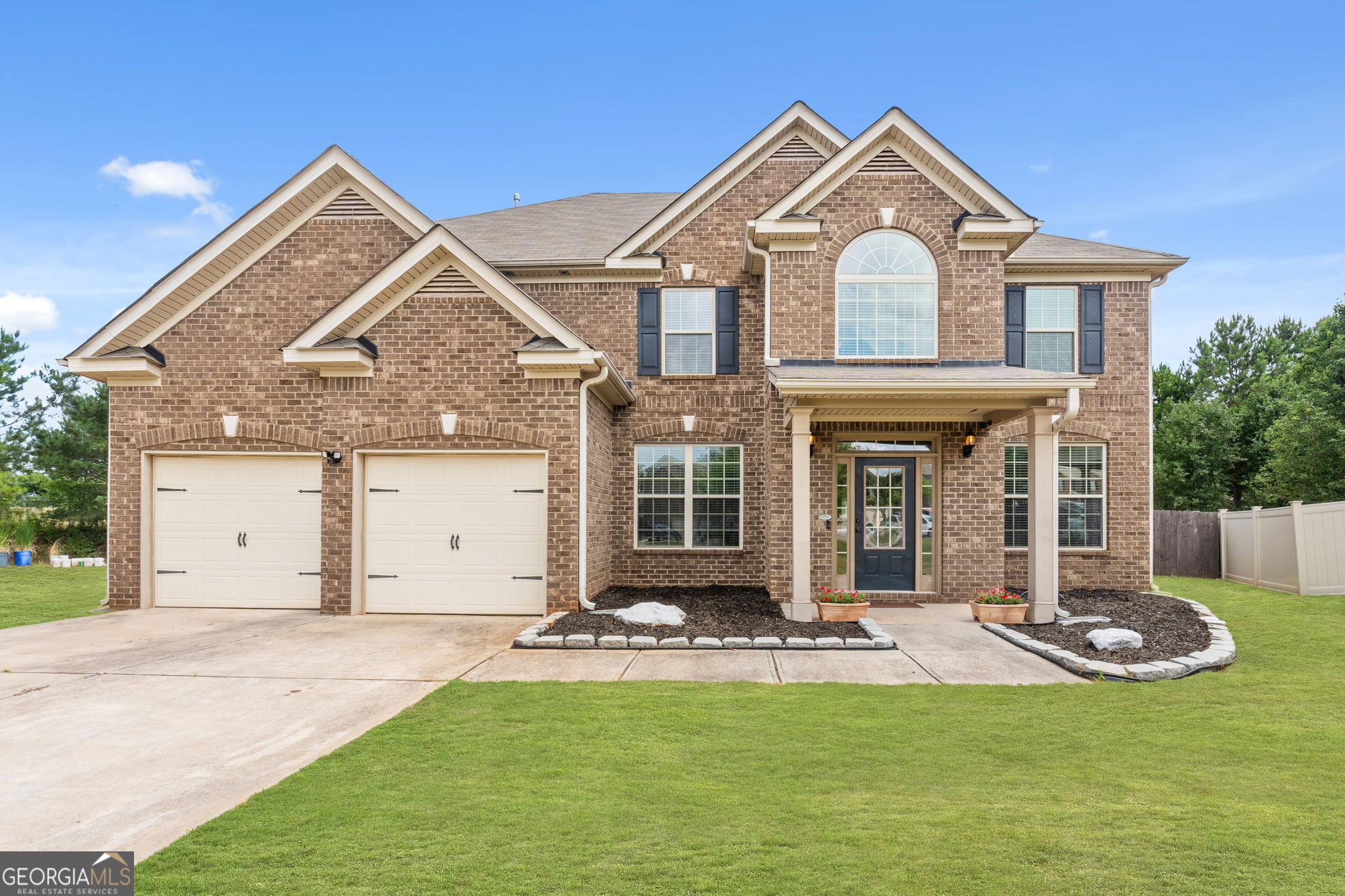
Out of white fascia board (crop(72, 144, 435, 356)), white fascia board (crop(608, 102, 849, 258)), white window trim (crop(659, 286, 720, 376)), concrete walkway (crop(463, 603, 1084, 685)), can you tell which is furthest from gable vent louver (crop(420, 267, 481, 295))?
concrete walkway (crop(463, 603, 1084, 685))

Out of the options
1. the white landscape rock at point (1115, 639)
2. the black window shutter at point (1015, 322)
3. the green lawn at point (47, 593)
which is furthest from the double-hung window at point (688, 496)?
the green lawn at point (47, 593)

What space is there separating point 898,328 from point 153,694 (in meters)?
10.4

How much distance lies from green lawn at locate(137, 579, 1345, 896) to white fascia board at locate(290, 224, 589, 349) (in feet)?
18.2

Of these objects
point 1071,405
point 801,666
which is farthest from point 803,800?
point 1071,405

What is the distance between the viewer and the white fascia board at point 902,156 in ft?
36.5

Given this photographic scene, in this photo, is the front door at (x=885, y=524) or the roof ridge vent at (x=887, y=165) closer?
the roof ridge vent at (x=887, y=165)

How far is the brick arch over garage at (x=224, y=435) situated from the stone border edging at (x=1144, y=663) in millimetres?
10140

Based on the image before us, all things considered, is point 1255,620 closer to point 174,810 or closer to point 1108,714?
point 1108,714

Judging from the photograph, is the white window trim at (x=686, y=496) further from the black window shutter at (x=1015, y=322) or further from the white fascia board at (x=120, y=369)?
the white fascia board at (x=120, y=369)

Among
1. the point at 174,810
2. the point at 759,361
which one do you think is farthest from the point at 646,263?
the point at 174,810

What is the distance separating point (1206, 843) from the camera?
3.55m

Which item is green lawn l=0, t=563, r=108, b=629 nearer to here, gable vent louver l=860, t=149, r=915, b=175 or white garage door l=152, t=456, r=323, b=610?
white garage door l=152, t=456, r=323, b=610

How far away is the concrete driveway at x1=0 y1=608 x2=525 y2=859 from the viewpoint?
13.1ft

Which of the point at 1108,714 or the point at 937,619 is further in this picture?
the point at 937,619
